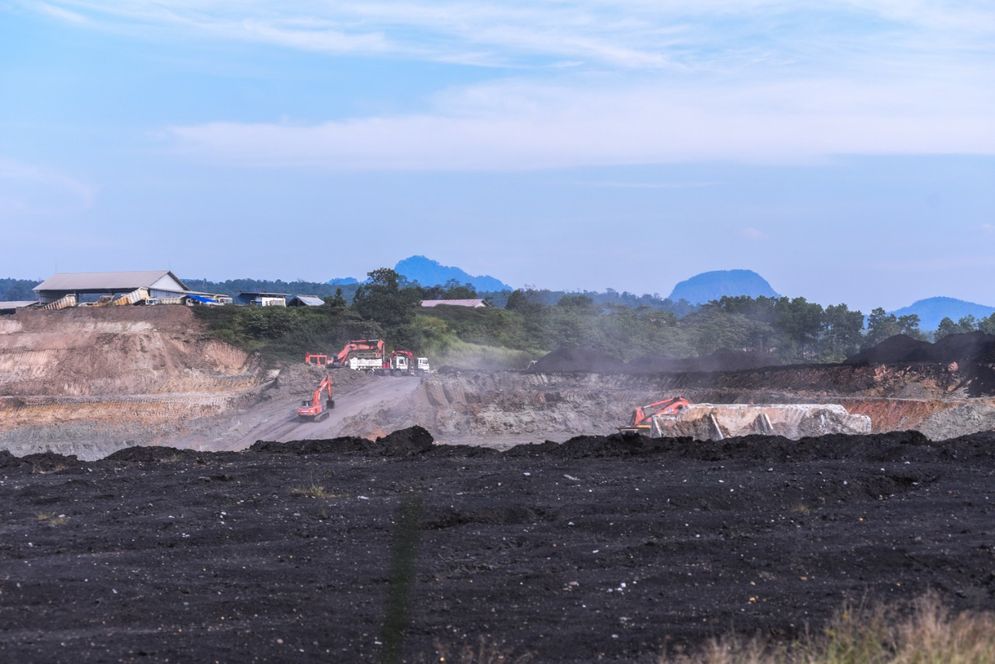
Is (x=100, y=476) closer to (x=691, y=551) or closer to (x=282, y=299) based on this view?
(x=691, y=551)

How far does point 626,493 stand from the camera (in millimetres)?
15383

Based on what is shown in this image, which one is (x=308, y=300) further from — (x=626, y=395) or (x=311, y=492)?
(x=311, y=492)

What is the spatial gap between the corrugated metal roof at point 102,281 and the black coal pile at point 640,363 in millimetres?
33173

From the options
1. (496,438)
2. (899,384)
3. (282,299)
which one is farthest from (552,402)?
(282,299)

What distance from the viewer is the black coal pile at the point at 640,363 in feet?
166

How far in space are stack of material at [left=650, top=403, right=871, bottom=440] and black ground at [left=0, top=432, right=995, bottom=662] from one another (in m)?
10.00

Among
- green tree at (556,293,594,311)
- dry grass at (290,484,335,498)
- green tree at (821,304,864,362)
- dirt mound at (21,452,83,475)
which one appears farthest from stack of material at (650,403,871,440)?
green tree at (556,293,594,311)

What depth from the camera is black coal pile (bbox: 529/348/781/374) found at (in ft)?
166

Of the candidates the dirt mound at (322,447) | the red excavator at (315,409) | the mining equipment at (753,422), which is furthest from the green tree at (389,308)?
the dirt mound at (322,447)

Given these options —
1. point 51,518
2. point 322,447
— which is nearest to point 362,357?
point 322,447

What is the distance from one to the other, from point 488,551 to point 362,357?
3945 centimetres

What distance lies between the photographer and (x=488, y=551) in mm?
12266

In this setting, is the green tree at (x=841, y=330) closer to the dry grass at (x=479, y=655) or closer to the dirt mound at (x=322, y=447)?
the dirt mound at (x=322, y=447)

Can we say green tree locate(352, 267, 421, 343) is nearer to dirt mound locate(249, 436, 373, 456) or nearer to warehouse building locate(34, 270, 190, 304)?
warehouse building locate(34, 270, 190, 304)
